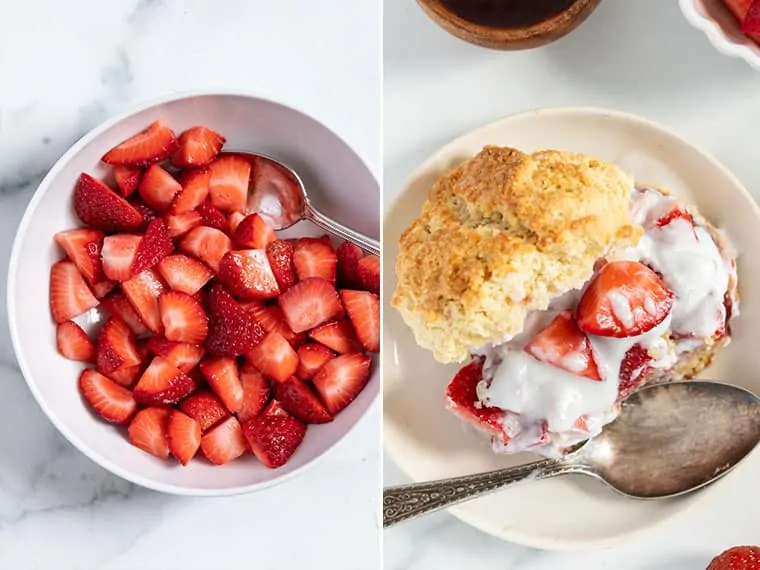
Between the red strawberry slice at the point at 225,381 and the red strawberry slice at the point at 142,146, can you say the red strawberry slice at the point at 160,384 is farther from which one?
the red strawberry slice at the point at 142,146

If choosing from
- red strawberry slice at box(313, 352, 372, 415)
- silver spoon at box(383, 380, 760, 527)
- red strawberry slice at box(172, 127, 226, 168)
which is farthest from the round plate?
red strawberry slice at box(172, 127, 226, 168)

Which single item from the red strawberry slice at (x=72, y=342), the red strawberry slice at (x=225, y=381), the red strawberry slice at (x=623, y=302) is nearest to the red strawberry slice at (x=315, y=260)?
the red strawberry slice at (x=225, y=381)

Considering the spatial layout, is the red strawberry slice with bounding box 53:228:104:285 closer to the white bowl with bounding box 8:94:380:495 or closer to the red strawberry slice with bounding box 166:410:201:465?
the white bowl with bounding box 8:94:380:495

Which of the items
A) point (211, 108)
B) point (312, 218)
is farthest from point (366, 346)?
point (211, 108)

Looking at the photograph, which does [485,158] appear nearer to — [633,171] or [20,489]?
[633,171]

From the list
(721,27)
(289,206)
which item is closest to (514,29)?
(721,27)

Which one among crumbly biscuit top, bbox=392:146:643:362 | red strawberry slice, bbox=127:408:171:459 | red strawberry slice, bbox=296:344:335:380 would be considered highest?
crumbly biscuit top, bbox=392:146:643:362

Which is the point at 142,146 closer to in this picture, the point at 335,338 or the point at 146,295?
the point at 146,295
